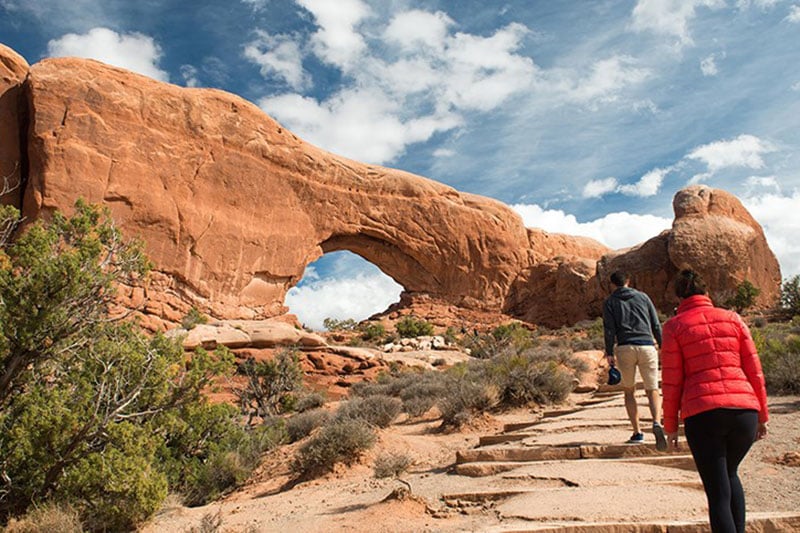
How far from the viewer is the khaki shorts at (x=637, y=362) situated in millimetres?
5844

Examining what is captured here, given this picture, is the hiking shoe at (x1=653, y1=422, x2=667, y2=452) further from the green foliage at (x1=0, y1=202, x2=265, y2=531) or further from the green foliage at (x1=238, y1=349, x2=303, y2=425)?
the green foliage at (x1=238, y1=349, x2=303, y2=425)

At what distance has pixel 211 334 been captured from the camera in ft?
63.2

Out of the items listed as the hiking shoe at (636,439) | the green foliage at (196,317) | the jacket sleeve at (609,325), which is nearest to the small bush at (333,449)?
the green foliage at (196,317)

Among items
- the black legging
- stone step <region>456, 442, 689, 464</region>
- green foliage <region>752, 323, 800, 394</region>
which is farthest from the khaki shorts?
green foliage <region>752, 323, 800, 394</region>

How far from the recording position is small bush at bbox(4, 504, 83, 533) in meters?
4.74

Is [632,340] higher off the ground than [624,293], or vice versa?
[624,293]

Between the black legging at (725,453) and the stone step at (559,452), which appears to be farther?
the stone step at (559,452)

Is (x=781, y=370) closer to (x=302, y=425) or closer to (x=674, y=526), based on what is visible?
(x=674, y=526)

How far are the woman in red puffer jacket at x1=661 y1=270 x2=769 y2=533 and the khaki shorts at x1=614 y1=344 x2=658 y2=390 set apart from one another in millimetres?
2619

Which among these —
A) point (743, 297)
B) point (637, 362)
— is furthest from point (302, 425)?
point (743, 297)

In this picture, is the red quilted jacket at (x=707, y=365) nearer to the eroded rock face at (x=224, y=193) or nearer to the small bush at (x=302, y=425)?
the small bush at (x=302, y=425)

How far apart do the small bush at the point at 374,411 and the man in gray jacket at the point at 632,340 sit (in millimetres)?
4752

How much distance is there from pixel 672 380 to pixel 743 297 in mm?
27185

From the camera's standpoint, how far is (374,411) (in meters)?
9.81
